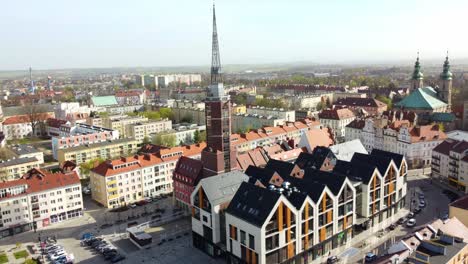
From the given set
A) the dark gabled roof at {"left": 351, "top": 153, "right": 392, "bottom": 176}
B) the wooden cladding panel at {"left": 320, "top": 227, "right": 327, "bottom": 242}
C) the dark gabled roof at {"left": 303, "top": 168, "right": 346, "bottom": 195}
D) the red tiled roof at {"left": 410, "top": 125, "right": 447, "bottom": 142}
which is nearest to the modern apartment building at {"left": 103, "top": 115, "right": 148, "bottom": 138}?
the red tiled roof at {"left": 410, "top": 125, "right": 447, "bottom": 142}

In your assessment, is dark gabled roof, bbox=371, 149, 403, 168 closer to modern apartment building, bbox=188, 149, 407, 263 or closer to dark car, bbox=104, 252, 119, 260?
modern apartment building, bbox=188, 149, 407, 263

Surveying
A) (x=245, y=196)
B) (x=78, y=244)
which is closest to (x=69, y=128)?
(x=78, y=244)

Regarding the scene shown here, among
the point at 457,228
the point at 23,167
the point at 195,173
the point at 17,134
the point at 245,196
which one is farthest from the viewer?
the point at 17,134

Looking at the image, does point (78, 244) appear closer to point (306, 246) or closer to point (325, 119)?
point (306, 246)

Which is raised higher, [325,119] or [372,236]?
[325,119]

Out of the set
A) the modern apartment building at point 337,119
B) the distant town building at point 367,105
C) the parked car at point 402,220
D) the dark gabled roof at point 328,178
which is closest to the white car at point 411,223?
the parked car at point 402,220

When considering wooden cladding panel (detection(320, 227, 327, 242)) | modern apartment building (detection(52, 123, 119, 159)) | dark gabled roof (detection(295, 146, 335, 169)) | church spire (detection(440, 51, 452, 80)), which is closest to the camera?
wooden cladding panel (detection(320, 227, 327, 242))

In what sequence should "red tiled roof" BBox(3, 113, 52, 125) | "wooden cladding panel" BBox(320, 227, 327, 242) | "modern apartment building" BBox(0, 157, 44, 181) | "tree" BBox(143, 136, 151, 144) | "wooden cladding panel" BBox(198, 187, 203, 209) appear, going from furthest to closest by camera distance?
"red tiled roof" BBox(3, 113, 52, 125) → "tree" BBox(143, 136, 151, 144) → "modern apartment building" BBox(0, 157, 44, 181) → "wooden cladding panel" BBox(198, 187, 203, 209) → "wooden cladding panel" BBox(320, 227, 327, 242)
